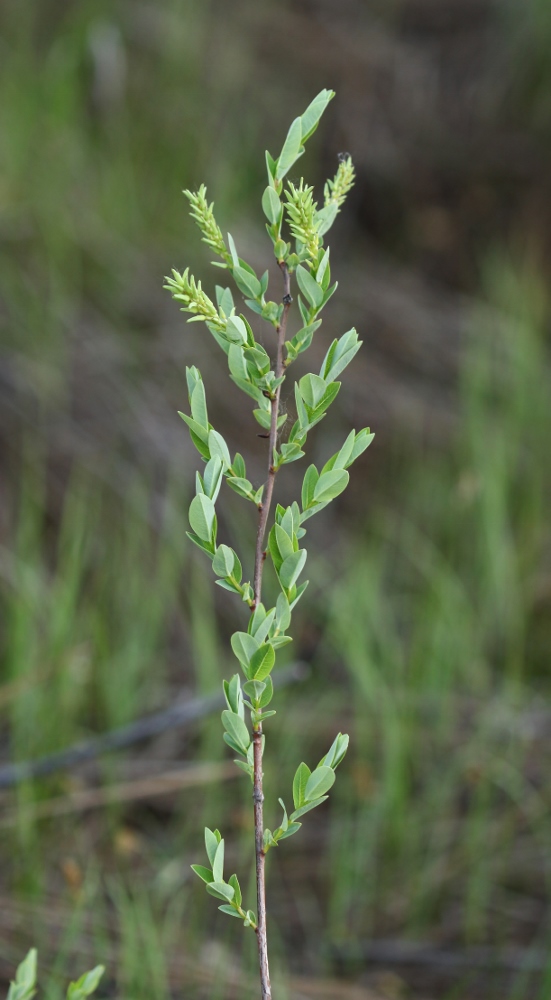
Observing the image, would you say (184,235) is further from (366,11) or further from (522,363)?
(366,11)

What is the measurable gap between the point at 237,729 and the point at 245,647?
5cm

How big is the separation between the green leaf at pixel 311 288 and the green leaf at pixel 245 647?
0.18 meters

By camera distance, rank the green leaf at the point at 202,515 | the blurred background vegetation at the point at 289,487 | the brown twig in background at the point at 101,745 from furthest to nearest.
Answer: the blurred background vegetation at the point at 289,487 → the brown twig in background at the point at 101,745 → the green leaf at the point at 202,515

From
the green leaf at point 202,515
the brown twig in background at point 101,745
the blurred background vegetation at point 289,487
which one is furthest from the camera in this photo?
the blurred background vegetation at point 289,487

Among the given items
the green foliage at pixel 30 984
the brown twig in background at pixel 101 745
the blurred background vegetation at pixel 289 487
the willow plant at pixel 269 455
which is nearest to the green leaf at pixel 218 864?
the willow plant at pixel 269 455

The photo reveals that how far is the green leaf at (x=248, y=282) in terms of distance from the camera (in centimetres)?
52

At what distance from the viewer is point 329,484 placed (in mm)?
516

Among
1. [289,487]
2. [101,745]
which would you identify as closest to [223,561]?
[101,745]

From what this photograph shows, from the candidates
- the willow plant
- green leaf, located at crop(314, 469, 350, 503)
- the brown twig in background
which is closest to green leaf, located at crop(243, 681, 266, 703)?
the willow plant

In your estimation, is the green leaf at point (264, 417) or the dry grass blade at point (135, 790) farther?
the dry grass blade at point (135, 790)

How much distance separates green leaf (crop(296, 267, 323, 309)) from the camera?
1.71 feet

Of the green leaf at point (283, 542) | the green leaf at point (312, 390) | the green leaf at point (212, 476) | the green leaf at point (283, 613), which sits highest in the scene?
the green leaf at point (312, 390)

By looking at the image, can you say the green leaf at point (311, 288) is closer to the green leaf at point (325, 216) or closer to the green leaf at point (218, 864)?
the green leaf at point (325, 216)

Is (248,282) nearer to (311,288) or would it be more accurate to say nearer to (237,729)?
(311,288)
